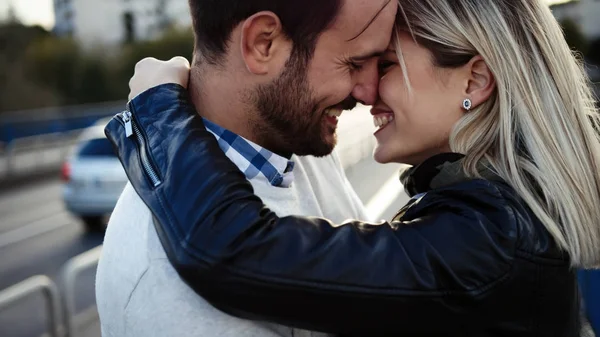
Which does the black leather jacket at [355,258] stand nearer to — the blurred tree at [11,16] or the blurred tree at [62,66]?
the blurred tree at [62,66]

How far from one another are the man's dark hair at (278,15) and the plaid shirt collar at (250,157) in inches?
8.8

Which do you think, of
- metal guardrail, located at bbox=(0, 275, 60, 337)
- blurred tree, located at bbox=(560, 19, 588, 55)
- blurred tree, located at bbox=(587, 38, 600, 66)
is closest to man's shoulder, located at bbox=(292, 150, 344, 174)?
blurred tree, located at bbox=(560, 19, 588, 55)

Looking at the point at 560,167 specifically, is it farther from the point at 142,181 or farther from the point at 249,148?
the point at 142,181

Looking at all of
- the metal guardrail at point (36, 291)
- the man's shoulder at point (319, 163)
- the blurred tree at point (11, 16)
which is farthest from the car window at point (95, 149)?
the blurred tree at point (11, 16)

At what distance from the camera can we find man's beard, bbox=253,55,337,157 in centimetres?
184

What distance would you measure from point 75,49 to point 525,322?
3511 cm

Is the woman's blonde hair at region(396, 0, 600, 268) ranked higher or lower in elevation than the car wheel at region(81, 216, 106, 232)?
higher

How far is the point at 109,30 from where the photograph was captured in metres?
39.9

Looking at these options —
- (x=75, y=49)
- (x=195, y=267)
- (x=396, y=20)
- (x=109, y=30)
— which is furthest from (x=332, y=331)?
(x=109, y=30)

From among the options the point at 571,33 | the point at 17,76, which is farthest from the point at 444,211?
the point at 17,76

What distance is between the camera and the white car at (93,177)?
981 cm

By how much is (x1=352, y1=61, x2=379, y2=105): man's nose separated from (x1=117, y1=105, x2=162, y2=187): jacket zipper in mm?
627

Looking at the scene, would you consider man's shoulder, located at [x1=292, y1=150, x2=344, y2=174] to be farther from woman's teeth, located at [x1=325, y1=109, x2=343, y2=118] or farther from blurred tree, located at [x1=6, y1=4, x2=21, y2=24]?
blurred tree, located at [x1=6, y1=4, x2=21, y2=24]

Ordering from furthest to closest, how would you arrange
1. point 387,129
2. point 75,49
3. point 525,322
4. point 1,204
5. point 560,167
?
1. point 75,49
2. point 1,204
3. point 387,129
4. point 560,167
5. point 525,322
